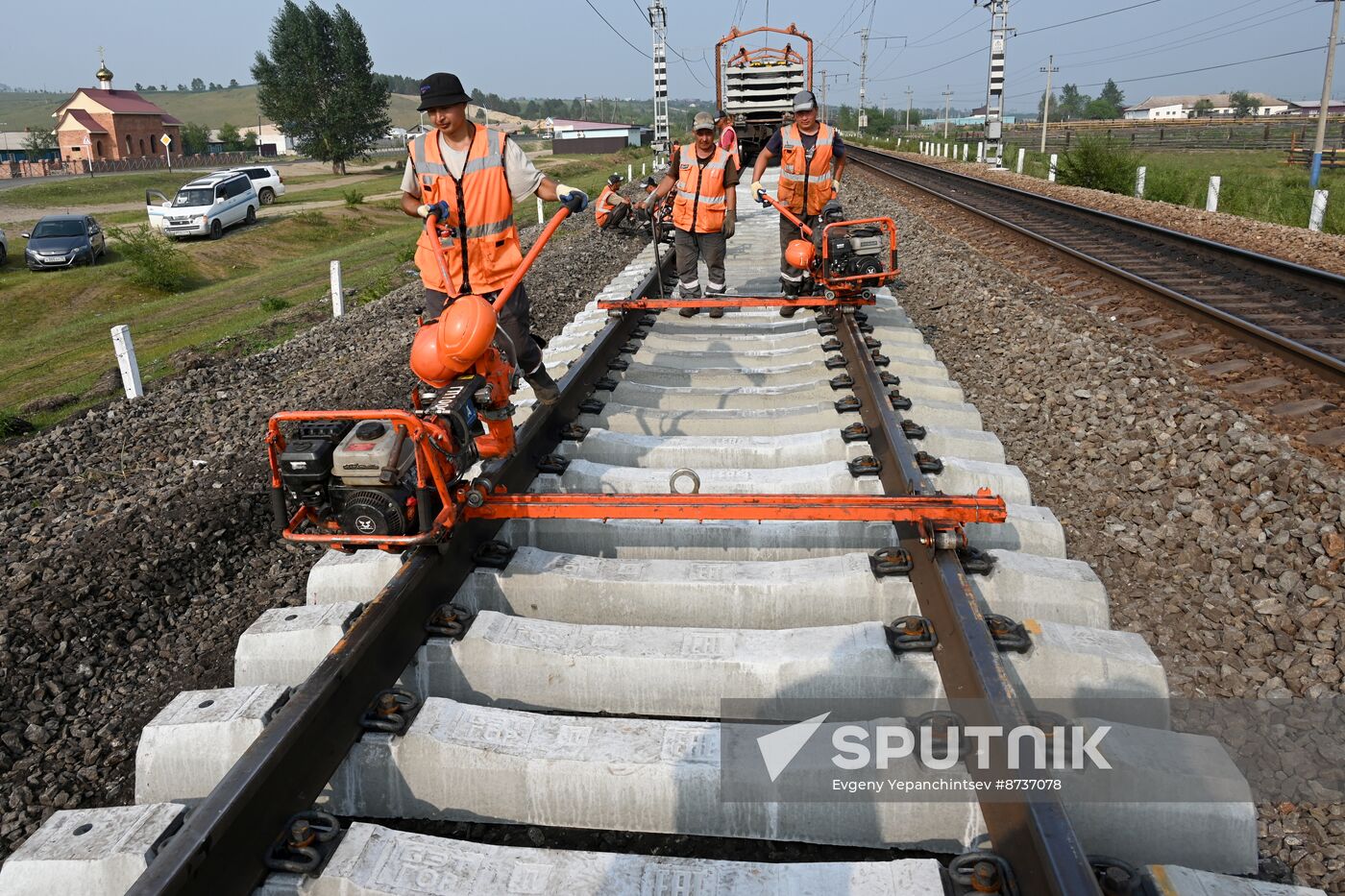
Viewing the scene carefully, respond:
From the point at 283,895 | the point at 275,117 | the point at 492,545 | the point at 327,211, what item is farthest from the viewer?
the point at 275,117

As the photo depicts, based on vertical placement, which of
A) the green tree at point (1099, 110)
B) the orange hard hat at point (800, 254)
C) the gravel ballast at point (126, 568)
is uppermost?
the green tree at point (1099, 110)

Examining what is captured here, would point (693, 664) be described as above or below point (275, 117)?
below

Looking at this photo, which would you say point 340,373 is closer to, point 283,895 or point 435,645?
point 435,645

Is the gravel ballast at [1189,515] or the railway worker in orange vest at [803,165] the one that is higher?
the railway worker in orange vest at [803,165]

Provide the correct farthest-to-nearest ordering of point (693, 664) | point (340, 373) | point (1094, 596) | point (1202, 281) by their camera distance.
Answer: point (1202, 281)
point (340, 373)
point (1094, 596)
point (693, 664)

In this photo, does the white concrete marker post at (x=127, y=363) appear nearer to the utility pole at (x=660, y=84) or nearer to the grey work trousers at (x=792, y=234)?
Answer: the grey work trousers at (x=792, y=234)

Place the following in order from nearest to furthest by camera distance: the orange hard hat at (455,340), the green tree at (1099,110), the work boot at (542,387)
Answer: the orange hard hat at (455,340) < the work boot at (542,387) < the green tree at (1099,110)

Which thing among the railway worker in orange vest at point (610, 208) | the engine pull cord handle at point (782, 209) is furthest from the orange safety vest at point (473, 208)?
the engine pull cord handle at point (782, 209)

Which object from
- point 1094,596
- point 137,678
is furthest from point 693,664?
point 137,678

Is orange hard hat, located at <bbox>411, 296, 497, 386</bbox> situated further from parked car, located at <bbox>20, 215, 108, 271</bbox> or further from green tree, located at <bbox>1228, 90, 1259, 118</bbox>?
green tree, located at <bbox>1228, 90, 1259, 118</bbox>

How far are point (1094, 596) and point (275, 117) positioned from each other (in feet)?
259

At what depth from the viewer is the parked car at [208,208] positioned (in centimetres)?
2780

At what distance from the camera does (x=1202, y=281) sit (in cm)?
887

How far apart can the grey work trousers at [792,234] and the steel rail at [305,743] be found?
16.7 feet
